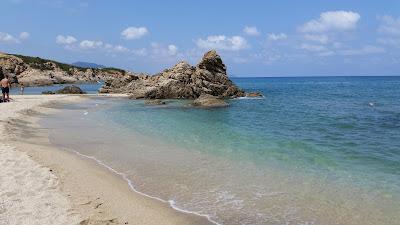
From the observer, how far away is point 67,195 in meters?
11.6

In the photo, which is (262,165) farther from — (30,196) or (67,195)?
(30,196)

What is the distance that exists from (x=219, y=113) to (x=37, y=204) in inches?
1207

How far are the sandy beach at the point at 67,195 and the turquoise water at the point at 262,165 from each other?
3.06 ft

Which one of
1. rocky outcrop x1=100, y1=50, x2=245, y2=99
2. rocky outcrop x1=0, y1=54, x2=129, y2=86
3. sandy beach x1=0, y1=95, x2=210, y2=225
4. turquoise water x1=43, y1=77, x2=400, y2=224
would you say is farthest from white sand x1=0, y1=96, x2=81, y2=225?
rocky outcrop x1=0, y1=54, x2=129, y2=86

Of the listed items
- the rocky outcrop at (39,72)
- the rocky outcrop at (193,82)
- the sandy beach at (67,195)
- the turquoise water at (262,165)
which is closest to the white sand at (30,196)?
the sandy beach at (67,195)

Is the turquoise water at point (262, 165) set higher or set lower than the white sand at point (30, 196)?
lower

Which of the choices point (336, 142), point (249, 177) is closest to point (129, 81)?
point (336, 142)

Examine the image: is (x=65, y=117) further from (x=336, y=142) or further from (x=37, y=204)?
(x=37, y=204)

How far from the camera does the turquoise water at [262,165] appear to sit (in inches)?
454

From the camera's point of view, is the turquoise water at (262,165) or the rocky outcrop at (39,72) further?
the rocky outcrop at (39,72)

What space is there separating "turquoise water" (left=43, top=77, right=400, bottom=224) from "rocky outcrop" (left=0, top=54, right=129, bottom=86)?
303 ft

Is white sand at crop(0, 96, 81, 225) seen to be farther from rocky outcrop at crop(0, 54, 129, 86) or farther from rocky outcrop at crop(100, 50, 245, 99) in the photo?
rocky outcrop at crop(0, 54, 129, 86)

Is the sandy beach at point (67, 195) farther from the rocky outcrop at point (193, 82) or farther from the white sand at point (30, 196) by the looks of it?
the rocky outcrop at point (193, 82)

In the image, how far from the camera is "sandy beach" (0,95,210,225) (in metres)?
9.94
